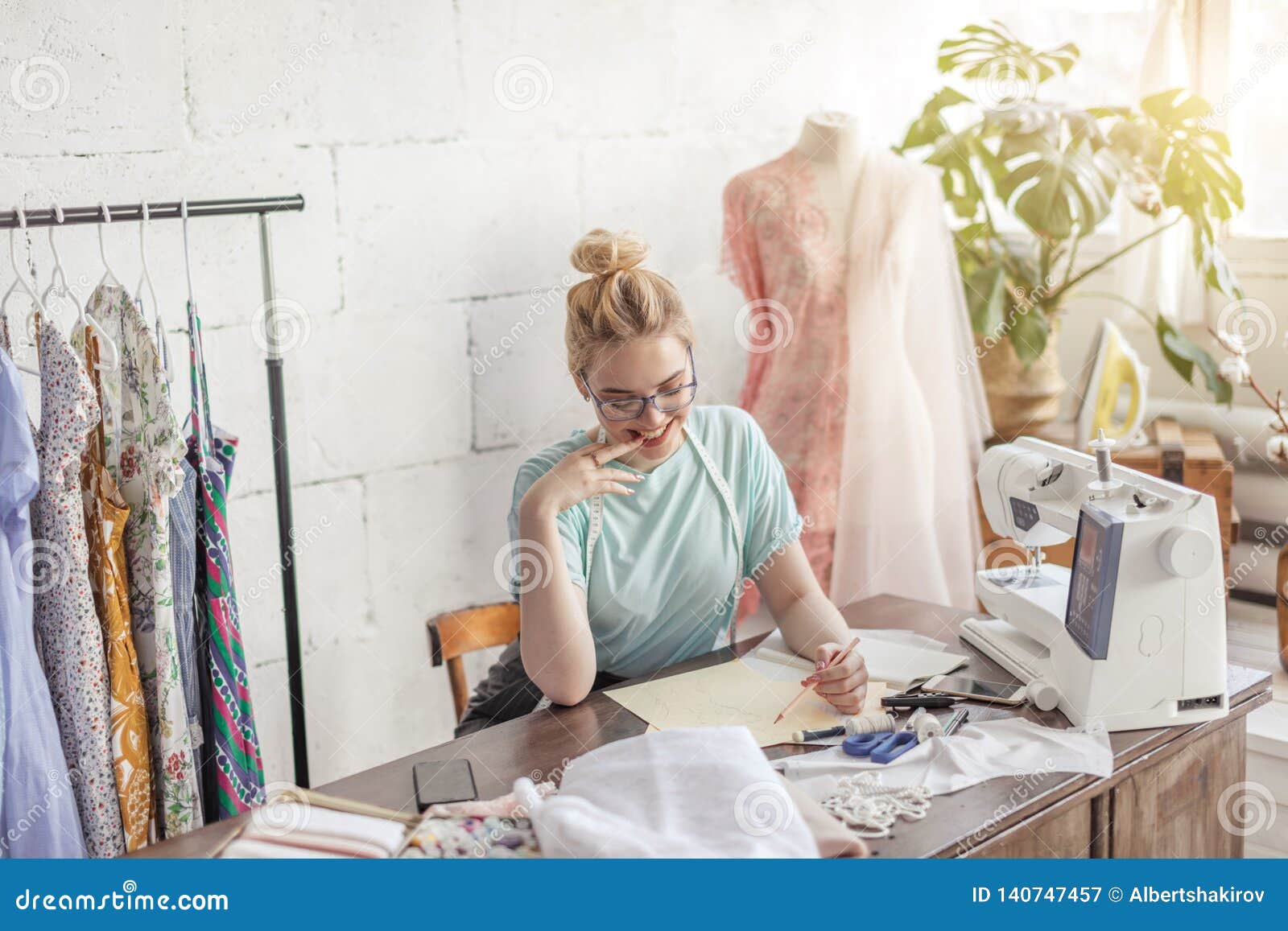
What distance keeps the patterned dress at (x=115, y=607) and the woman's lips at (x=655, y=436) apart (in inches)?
31.8

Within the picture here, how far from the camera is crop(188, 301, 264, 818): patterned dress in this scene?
2037 millimetres

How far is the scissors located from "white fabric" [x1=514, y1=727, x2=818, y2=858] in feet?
0.65

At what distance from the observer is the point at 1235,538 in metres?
2.80

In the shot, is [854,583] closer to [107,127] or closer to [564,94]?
[564,94]

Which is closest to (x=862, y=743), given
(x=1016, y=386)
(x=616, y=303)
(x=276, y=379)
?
(x=616, y=303)

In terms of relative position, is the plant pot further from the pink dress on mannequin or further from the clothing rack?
the clothing rack

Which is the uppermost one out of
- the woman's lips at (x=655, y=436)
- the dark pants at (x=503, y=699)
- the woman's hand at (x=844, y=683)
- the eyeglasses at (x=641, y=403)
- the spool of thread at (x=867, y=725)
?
the eyeglasses at (x=641, y=403)

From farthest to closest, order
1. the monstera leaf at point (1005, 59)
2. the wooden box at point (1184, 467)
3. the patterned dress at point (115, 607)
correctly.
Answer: the monstera leaf at point (1005, 59) < the wooden box at point (1184, 467) < the patterned dress at point (115, 607)

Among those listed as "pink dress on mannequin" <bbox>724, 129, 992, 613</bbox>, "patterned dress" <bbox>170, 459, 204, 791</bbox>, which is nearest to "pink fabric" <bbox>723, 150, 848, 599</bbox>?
"pink dress on mannequin" <bbox>724, 129, 992, 613</bbox>

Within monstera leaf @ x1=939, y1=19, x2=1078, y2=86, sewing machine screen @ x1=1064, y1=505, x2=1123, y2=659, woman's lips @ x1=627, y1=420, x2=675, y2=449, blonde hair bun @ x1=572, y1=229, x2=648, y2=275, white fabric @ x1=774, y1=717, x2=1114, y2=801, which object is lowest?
white fabric @ x1=774, y1=717, x2=1114, y2=801

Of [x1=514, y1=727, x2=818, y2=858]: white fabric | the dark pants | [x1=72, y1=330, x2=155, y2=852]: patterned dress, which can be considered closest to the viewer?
[x1=514, y1=727, x2=818, y2=858]: white fabric

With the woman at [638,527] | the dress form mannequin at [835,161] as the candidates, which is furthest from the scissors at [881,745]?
the dress form mannequin at [835,161]

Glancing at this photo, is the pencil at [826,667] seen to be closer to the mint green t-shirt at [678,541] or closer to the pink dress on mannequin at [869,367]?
the mint green t-shirt at [678,541]

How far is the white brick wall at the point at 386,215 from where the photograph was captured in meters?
2.23
